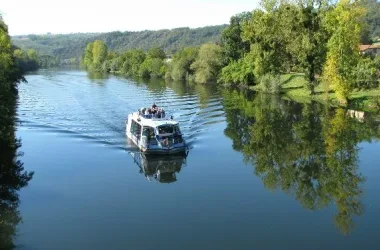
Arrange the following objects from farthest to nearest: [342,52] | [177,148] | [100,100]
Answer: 1. [100,100]
2. [342,52]
3. [177,148]

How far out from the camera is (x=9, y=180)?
27.7m

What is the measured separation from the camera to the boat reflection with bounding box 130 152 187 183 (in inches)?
1142

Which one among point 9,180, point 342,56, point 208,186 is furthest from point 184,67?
point 208,186

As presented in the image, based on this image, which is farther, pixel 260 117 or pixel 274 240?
pixel 260 117

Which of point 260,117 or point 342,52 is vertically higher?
point 342,52

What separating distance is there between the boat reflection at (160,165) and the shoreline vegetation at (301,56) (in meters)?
30.9

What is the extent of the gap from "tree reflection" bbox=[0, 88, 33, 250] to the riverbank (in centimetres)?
3918

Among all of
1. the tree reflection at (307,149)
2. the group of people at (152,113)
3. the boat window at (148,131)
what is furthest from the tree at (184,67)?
the boat window at (148,131)

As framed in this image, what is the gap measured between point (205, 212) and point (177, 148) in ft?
35.9

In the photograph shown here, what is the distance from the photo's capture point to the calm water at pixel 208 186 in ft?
65.6

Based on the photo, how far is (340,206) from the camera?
77.3 ft

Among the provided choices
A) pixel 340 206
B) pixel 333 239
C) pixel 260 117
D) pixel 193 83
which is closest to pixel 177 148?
pixel 340 206

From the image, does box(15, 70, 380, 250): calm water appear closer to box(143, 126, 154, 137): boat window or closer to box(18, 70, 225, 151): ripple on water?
box(18, 70, 225, 151): ripple on water

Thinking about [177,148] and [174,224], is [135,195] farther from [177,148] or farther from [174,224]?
[177,148]
